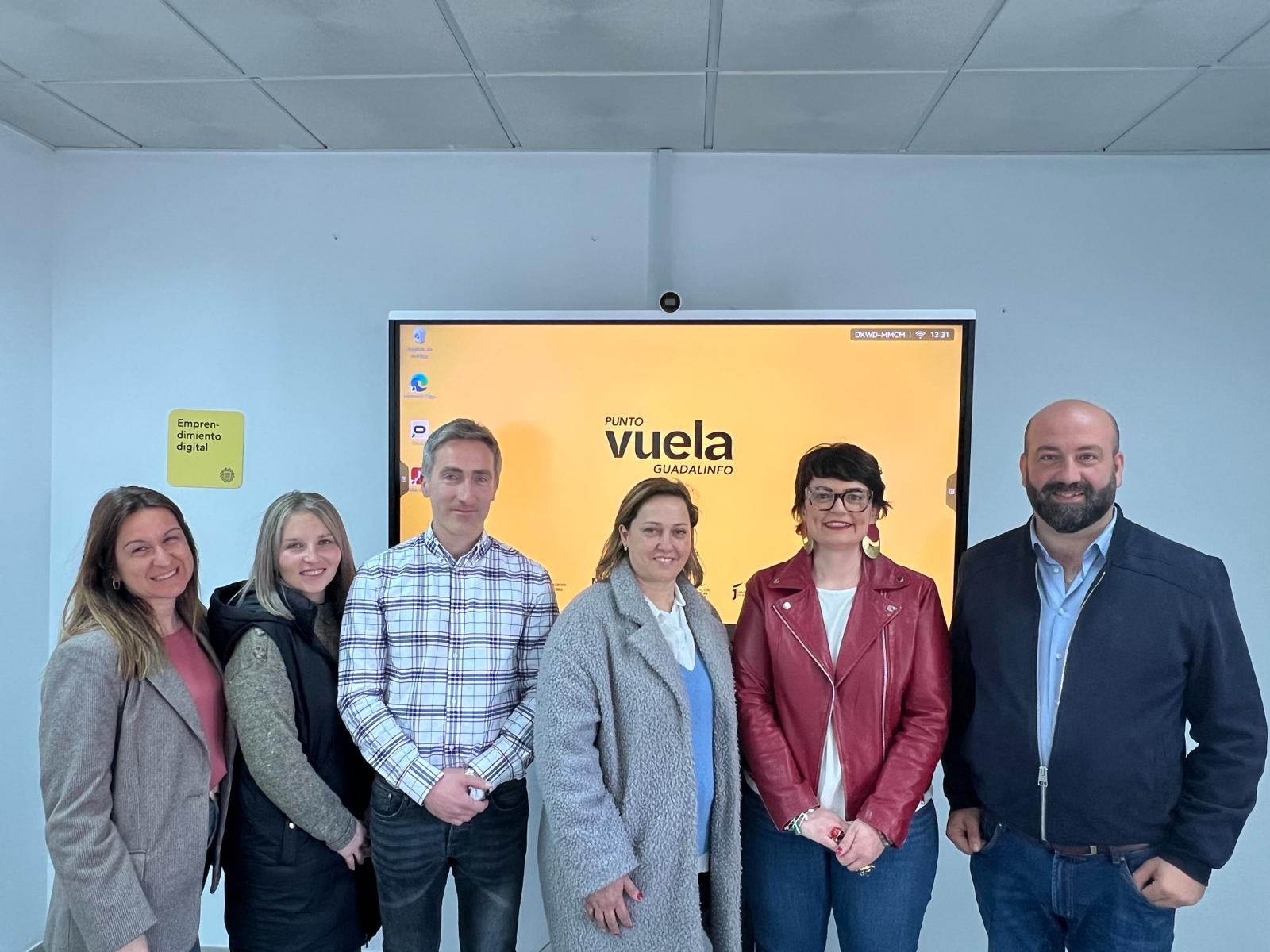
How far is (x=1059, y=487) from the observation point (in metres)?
1.63

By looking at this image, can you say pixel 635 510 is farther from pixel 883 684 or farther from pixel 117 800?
pixel 117 800

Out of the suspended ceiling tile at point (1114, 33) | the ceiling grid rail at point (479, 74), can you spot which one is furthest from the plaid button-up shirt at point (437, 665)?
the suspended ceiling tile at point (1114, 33)

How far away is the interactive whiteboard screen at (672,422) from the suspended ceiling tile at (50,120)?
4.11 ft

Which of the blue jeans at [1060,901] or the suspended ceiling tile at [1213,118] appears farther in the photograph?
the suspended ceiling tile at [1213,118]

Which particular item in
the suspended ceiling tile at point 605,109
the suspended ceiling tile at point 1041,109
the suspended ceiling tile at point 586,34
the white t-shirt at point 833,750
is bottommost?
the white t-shirt at point 833,750

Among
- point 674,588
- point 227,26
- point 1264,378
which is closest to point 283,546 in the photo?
point 674,588

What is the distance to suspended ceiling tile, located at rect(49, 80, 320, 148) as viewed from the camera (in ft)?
7.64

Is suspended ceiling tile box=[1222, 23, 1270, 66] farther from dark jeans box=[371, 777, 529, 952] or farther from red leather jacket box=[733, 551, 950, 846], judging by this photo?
dark jeans box=[371, 777, 529, 952]

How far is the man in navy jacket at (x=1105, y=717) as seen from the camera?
5.21ft

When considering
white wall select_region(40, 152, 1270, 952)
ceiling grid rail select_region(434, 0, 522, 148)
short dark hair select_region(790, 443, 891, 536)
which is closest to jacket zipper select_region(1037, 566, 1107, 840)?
short dark hair select_region(790, 443, 891, 536)

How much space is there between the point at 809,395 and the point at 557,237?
108 centimetres

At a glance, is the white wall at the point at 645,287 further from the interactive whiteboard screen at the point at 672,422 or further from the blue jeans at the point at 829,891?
the blue jeans at the point at 829,891

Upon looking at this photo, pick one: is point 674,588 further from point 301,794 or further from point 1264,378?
point 1264,378

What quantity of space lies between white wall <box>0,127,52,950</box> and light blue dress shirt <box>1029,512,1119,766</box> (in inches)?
127
